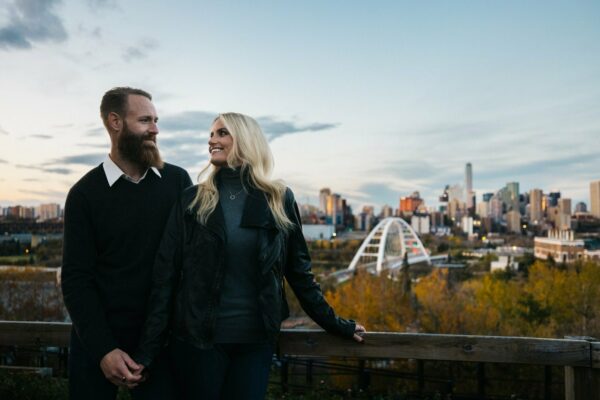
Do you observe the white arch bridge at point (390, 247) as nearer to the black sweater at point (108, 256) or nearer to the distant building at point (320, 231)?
the distant building at point (320, 231)

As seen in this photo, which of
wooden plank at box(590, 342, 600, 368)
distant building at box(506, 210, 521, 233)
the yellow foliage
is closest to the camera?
wooden plank at box(590, 342, 600, 368)

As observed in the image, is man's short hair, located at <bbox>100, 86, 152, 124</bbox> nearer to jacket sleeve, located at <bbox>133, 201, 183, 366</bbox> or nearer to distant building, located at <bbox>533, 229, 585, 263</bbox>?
jacket sleeve, located at <bbox>133, 201, 183, 366</bbox>

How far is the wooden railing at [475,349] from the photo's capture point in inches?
126

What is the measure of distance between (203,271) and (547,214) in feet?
576

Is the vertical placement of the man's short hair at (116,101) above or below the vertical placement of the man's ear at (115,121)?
above

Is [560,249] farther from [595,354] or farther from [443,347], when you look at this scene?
[443,347]

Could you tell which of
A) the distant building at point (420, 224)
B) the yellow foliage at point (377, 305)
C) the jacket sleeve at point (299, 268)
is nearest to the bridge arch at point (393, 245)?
the yellow foliage at point (377, 305)

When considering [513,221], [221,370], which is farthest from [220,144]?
[513,221]

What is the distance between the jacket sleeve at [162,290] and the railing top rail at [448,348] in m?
0.83

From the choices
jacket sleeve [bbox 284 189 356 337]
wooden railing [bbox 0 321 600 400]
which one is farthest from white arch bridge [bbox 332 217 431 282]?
jacket sleeve [bbox 284 189 356 337]

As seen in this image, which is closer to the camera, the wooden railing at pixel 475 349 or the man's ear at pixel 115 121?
the man's ear at pixel 115 121

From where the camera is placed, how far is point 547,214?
542ft

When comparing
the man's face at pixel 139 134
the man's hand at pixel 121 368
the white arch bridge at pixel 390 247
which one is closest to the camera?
the man's hand at pixel 121 368

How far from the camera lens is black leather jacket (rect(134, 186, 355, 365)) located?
258cm
